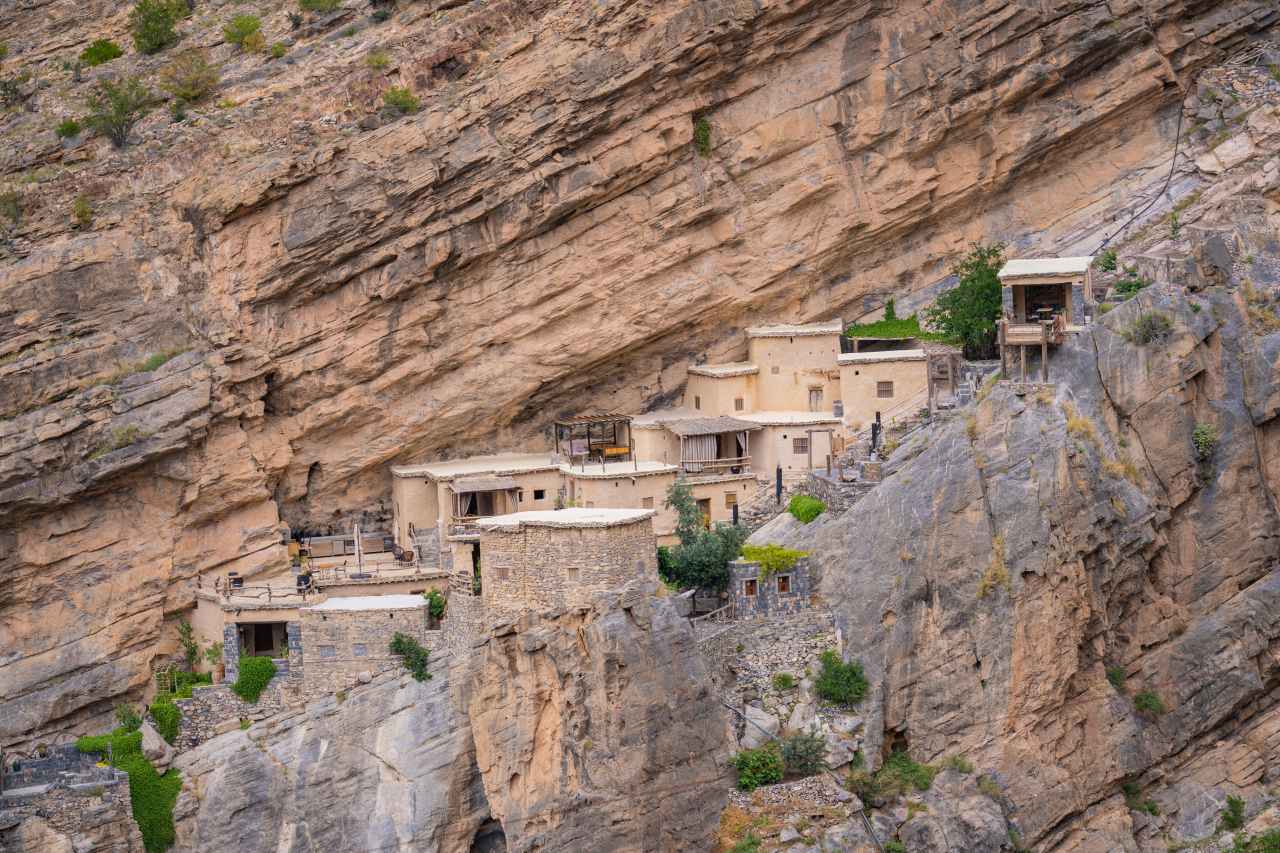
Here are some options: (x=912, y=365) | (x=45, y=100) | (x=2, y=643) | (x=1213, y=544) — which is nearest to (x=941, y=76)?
(x=912, y=365)

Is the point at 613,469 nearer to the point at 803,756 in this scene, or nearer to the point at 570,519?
the point at 570,519

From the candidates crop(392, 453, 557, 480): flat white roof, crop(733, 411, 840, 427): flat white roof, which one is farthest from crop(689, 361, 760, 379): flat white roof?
crop(392, 453, 557, 480): flat white roof

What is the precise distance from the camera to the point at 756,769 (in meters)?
48.5

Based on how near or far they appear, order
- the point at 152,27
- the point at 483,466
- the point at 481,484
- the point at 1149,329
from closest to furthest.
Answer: the point at 1149,329
the point at 481,484
the point at 483,466
the point at 152,27

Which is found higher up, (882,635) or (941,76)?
(941,76)

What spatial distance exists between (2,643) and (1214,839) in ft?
91.4

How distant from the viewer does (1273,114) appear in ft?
195

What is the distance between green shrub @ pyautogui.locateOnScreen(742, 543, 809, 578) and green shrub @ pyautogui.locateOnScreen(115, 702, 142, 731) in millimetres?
13922

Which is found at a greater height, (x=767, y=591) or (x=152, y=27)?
(x=152, y=27)

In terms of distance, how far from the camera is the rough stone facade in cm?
5088

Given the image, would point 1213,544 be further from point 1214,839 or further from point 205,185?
point 205,185

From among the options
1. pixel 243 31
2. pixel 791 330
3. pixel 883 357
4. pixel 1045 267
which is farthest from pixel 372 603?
pixel 1045 267

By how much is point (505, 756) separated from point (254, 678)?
21.4ft

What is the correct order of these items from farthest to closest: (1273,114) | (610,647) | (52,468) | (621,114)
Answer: (1273,114)
(621,114)
(52,468)
(610,647)
